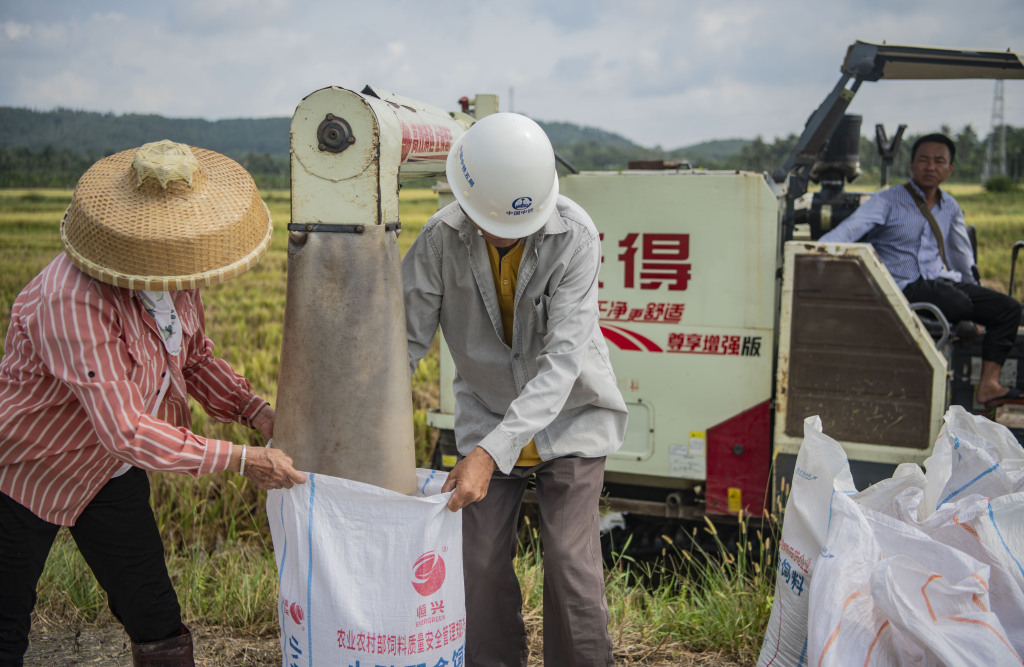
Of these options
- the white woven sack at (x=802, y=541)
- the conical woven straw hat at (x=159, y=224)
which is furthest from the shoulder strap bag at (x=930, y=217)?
the conical woven straw hat at (x=159, y=224)

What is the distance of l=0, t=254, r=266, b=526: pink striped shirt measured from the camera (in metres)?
1.96

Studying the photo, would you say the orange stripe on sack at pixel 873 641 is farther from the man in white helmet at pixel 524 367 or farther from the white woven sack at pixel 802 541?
the man in white helmet at pixel 524 367

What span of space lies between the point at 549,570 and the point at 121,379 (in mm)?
1261

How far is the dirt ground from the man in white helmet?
1.89 ft

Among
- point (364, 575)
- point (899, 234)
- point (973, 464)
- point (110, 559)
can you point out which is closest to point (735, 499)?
point (899, 234)

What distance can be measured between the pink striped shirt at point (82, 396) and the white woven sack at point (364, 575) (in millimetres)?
279

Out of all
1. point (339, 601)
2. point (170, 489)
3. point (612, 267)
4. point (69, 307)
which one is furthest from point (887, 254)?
point (170, 489)

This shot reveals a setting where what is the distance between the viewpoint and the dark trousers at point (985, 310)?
4.05 metres

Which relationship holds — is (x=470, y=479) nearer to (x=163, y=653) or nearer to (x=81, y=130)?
(x=163, y=653)

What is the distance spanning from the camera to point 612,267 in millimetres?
4152

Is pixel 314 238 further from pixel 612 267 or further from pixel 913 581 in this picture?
pixel 612 267

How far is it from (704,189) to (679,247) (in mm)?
295

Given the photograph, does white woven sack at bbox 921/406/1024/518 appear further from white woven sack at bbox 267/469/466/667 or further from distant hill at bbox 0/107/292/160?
distant hill at bbox 0/107/292/160

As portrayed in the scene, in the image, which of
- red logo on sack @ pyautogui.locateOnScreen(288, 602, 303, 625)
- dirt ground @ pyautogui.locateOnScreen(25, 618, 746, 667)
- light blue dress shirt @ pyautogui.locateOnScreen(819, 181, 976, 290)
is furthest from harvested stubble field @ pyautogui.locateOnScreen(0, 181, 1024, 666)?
light blue dress shirt @ pyautogui.locateOnScreen(819, 181, 976, 290)
